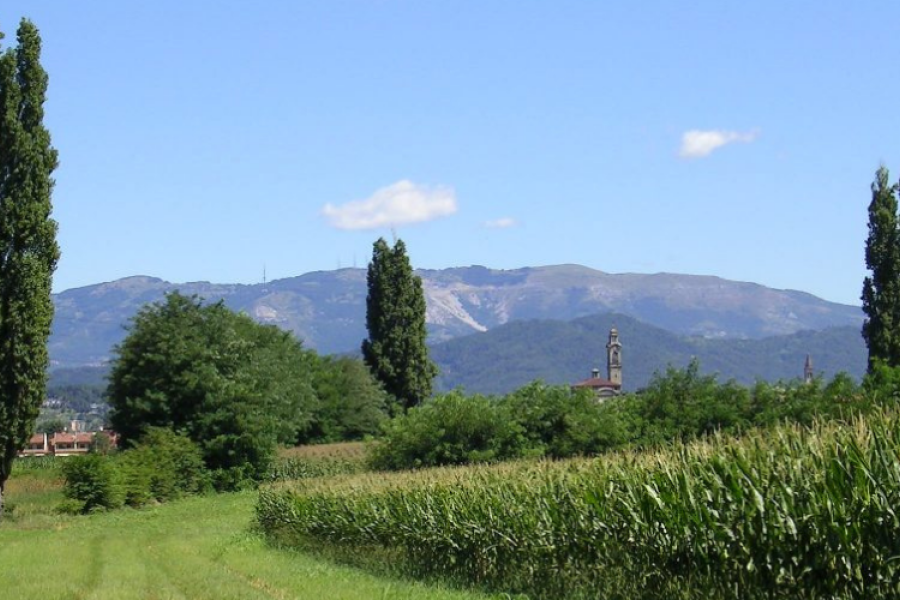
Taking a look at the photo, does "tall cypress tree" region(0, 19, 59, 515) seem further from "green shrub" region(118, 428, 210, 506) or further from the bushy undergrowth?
"green shrub" region(118, 428, 210, 506)

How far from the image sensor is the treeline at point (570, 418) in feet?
132

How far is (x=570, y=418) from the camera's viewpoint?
4475 centimetres

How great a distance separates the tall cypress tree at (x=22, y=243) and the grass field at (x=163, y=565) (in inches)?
175

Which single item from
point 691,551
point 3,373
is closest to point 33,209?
point 3,373

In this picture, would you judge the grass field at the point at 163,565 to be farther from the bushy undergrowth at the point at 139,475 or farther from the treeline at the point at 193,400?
the treeline at the point at 193,400

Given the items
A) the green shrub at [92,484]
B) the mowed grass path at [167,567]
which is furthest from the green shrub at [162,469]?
the mowed grass path at [167,567]

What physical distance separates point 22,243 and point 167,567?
19603mm

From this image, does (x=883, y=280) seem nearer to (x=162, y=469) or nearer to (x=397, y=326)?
(x=162, y=469)

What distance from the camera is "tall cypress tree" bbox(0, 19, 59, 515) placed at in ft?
135

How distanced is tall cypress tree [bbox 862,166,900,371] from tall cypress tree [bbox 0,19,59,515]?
33564mm

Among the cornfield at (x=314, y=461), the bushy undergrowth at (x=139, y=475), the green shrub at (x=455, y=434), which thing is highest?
the green shrub at (x=455, y=434)

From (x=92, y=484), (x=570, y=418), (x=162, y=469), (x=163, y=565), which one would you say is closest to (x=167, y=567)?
(x=163, y=565)

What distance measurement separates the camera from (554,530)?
2138 cm

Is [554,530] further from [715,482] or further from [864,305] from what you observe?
[864,305]
